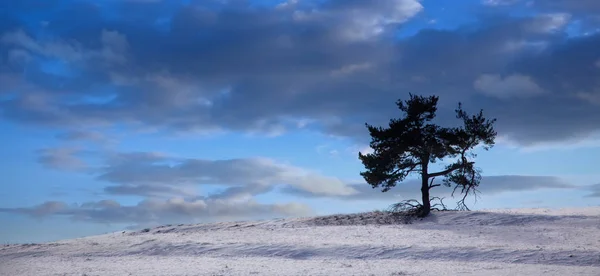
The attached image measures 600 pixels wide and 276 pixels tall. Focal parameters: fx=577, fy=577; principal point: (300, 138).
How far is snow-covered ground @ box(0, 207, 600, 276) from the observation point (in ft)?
63.2

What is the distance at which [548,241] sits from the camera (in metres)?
24.7

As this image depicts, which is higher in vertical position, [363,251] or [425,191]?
[425,191]

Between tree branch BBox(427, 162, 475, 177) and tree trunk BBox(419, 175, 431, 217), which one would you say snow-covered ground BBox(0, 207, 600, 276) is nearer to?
tree trunk BBox(419, 175, 431, 217)

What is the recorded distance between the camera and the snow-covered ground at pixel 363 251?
1925 cm

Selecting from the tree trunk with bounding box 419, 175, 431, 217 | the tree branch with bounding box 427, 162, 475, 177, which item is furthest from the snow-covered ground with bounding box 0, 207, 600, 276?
the tree branch with bounding box 427, 162, 475, 177

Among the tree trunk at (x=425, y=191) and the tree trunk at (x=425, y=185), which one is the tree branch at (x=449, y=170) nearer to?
the tree trunk at (x=425, y=185)

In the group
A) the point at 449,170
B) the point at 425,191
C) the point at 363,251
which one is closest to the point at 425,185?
the point at 425,191

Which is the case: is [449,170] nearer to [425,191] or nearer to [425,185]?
[425,185]

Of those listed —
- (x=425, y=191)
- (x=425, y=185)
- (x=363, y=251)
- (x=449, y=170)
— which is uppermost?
(x=449, y=170)

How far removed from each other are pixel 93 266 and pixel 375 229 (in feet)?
46.5

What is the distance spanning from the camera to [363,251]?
22.5m

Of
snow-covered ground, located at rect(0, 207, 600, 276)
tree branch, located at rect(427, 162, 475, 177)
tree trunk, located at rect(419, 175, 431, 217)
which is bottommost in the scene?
snow-covered ground, located at rect(0, 207, 600, 276)

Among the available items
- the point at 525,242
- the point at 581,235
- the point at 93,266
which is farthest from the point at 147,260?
the point at 581,235

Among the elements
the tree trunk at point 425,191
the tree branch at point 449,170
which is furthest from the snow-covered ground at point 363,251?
the tree branch at point 449,170
